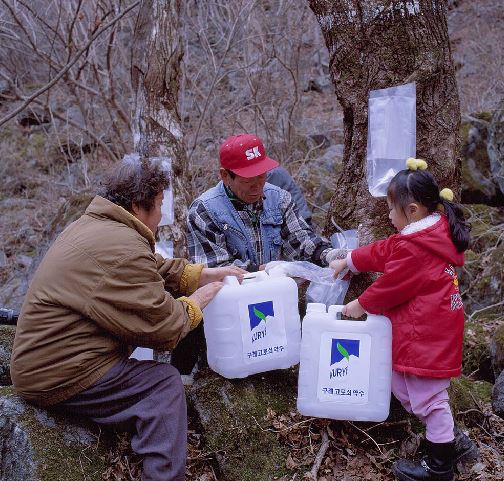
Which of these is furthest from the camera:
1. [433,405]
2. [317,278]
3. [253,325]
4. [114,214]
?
[317,278]

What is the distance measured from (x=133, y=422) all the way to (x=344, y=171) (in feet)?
6.70

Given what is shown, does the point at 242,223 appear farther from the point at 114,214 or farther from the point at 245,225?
the point at 114,214

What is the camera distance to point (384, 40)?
353 centimetres

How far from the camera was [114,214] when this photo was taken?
2.98 m

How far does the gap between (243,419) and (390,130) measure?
193 cm

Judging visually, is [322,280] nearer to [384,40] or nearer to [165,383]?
[165,383]

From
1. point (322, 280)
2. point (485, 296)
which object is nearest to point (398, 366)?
point (322, 280)

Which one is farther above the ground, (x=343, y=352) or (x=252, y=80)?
(x=343, y=352)

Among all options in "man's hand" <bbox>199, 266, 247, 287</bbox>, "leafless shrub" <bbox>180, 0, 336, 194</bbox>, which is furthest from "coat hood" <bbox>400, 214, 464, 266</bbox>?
"leafless shrub" <bbox>180, 0, 336, 194</bbox>

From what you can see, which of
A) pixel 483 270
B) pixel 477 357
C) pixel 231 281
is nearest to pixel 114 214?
pixel 231 281

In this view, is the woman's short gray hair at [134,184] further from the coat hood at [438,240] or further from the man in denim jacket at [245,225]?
the coat hood at [438,240]

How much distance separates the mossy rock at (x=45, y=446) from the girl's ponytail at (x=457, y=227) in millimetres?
2211

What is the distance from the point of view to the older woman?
2816mm

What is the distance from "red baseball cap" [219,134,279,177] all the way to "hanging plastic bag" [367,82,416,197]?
0.65m
